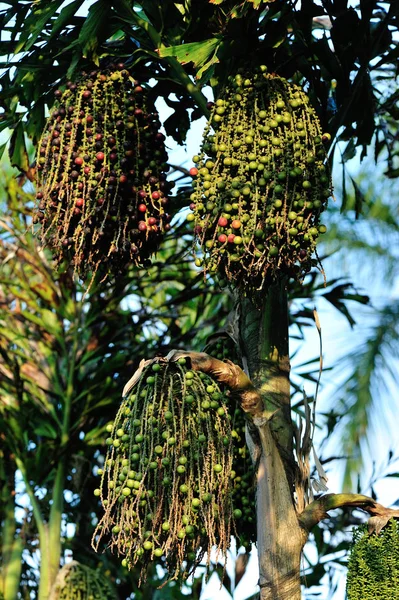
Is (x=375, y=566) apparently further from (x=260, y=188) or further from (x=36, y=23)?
(x=36, y=23)

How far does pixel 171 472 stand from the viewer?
2.03 meters

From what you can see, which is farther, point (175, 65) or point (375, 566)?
point (175, 65)

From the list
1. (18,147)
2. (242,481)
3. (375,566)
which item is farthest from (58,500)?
(375,566)

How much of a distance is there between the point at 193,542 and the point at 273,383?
445 millimetres

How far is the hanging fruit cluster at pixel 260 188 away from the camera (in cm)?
202

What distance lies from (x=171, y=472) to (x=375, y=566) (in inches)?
20.3

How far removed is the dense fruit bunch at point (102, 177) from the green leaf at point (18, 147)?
16.0 inches

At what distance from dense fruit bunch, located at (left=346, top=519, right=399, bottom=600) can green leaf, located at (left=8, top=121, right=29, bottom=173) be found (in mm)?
1499

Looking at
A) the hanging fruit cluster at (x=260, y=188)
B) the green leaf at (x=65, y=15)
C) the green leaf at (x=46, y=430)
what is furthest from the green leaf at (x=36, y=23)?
the green leaf at (x=46, y=430)

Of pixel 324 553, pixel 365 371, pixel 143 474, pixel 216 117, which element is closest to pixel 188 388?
pixel 143 474

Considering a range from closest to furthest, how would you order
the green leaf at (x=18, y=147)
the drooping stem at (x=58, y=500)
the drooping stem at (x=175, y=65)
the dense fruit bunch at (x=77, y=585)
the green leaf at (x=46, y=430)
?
the drooping stem at (x=175, y=65)
the green leaf at (x=18, y=147)
the dense fruit bunch at (x=77, y=585)
the drooping stem at (x=58, y=500)
the green leaf at (x=46, y=430)

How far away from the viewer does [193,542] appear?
6.75 ft

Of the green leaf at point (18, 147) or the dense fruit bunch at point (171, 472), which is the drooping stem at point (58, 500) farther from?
the dense fruit bunch at point (171, 472)

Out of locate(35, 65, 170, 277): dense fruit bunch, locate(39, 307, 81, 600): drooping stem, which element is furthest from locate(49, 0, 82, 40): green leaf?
locate(39, 307, 81, 600): drooping stem
